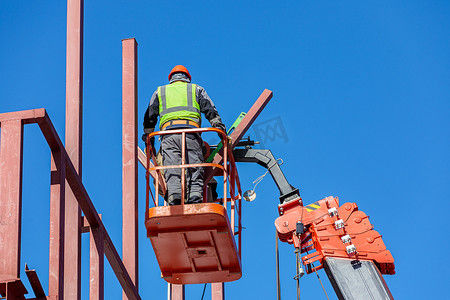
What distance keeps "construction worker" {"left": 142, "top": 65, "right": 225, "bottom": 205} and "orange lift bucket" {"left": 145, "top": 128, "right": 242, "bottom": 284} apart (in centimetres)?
21

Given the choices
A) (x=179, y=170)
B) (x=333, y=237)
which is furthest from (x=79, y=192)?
(x=333, y=237)

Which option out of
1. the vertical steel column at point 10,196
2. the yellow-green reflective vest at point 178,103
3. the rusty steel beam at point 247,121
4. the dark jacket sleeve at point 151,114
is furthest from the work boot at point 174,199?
the vertical steel column at point 10,196

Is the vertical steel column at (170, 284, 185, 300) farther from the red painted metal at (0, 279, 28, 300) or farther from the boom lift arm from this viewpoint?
the red painted metal at (0, 279, 28, 300)

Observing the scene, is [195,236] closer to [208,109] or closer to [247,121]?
[208,109]

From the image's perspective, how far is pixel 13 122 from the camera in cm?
842

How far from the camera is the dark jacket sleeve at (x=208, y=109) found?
12.3 metres

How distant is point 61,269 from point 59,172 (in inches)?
43.9

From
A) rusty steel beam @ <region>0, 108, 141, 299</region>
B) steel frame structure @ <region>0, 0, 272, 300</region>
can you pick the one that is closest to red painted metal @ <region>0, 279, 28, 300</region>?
steel frame structure @ <region>0, 0, 272, 300</region>

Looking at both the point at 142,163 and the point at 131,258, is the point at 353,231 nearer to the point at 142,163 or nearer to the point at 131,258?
the point at 142,163

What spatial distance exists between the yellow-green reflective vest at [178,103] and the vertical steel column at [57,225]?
3241 millimetres

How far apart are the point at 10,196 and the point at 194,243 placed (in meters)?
5.07

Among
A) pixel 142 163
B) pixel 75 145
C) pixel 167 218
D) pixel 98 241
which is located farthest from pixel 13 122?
pixel 142 163

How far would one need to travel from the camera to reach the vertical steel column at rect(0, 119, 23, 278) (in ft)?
26.0

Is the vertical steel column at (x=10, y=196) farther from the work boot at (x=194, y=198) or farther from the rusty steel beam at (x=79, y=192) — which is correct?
the work boot at (x=194, y=198)
